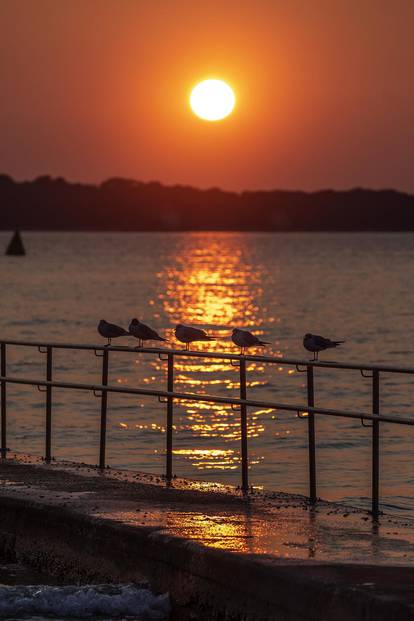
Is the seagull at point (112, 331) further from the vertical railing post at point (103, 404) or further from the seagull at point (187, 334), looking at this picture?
the vertical railing post at point (103, 404)

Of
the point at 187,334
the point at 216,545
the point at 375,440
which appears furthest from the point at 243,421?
the point at 187,334

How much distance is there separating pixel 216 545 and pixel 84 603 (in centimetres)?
78

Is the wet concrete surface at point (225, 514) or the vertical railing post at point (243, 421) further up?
the vertical railing post at point (243, 421)

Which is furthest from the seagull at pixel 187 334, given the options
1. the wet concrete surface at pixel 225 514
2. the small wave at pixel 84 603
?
the small wave at pixel 84 603

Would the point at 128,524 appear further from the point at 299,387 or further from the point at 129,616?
the point at 299,387

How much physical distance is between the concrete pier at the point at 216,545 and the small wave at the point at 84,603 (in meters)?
0.11

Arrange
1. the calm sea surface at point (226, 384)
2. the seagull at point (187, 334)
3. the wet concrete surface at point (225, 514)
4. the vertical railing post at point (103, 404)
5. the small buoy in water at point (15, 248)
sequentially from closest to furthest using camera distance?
the wet concrete surface at point (225, 514), the vertical railing post at point (103, 404), the seagull at point (187, 334), the calm sea surface at point (226, 384), the small buoy in water at point (15, 248)

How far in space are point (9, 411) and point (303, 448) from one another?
716 cm

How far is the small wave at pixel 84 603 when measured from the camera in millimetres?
7961

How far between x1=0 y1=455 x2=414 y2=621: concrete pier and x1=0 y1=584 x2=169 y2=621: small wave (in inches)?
4.4

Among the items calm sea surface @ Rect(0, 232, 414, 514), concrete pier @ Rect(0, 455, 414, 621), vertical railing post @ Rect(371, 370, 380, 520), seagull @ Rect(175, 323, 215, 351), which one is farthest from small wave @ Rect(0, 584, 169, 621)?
calm sea surface @ Rect(0, 232, 414, 514)

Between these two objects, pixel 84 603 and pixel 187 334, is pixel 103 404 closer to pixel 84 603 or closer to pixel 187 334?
pixel 187 334

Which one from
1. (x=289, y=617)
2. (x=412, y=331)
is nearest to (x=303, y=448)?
(x=289, y=617)

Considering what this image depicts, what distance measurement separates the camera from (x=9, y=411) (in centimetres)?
2733
